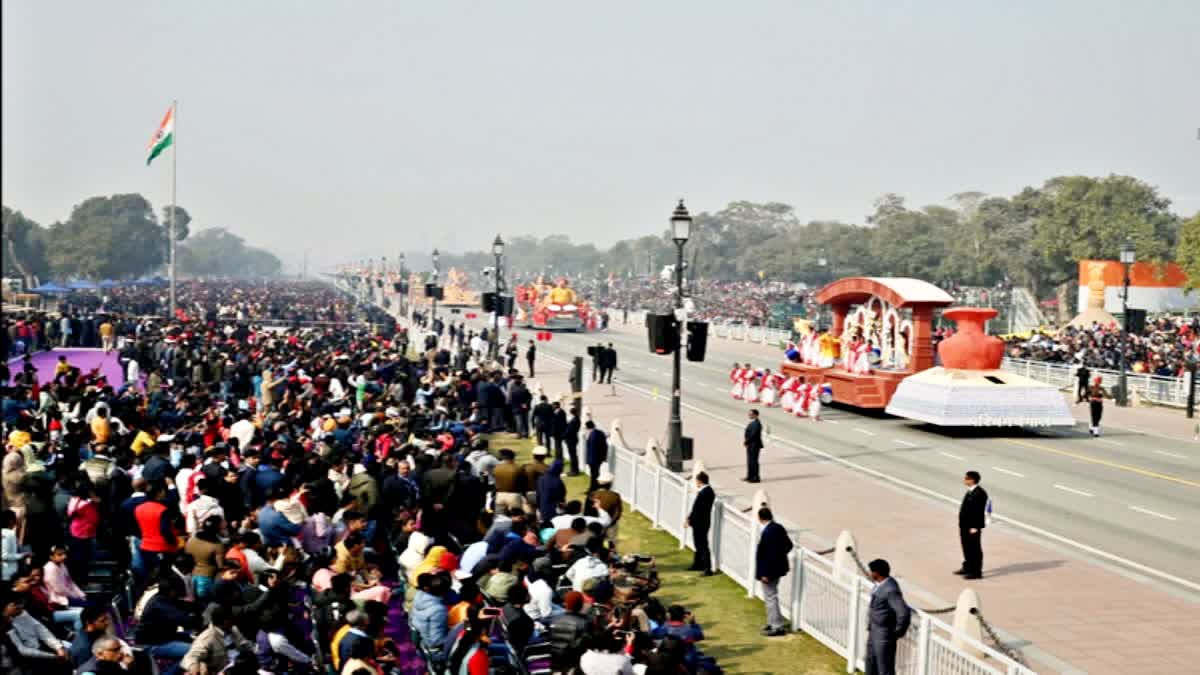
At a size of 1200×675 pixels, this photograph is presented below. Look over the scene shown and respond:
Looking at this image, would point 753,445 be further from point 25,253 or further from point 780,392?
point 25,253

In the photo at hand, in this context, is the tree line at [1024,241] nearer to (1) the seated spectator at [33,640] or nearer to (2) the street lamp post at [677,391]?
(2) the street lamp post at [677,391]

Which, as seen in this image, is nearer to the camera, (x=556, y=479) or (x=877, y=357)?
(x=556, y=479)

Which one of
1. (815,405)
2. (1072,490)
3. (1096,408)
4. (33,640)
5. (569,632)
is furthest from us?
(815,405)

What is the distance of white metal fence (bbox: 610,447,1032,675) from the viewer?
10250mm

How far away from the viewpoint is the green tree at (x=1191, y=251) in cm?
5644

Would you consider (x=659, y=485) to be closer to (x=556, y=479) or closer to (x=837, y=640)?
(x=556, y=479)

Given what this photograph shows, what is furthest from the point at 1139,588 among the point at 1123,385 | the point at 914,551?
the point at 1123,385

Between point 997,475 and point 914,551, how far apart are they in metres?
8.58

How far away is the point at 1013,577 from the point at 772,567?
484 cm

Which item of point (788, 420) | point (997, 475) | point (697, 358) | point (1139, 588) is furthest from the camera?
point (788, 420)

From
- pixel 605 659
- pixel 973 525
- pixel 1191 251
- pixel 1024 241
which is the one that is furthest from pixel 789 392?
pixel 1024 241

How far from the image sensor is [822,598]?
41.8 ft

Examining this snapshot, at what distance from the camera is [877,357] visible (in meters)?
36.2

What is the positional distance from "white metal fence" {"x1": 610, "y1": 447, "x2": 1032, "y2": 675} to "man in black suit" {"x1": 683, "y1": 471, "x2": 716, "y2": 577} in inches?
7.0
